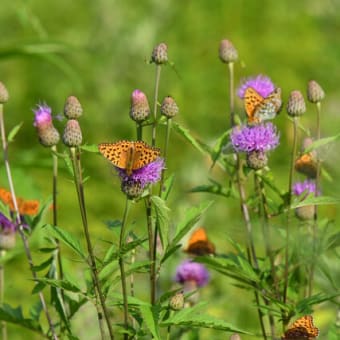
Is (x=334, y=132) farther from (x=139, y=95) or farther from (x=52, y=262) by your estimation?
(x=52, y=262)

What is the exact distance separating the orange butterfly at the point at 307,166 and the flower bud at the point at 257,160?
236mm

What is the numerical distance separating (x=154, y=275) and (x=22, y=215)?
18.9 inches

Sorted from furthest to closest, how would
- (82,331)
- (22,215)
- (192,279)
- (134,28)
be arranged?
(134,28)
(82,331)
(192,279)
(22,215)

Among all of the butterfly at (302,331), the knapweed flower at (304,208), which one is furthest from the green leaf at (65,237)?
the knapweed flower at (304,208)

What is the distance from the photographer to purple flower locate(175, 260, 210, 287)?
235 cm

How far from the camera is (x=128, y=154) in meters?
1.49

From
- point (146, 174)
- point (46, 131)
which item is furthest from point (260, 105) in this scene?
point (46, 131)

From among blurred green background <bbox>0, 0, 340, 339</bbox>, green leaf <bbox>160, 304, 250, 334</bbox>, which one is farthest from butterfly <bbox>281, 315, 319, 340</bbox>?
blurred green background <bbox>0, 0, 340, 339</bbox>

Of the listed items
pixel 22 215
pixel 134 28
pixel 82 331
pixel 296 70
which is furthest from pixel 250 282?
pixel 296 70

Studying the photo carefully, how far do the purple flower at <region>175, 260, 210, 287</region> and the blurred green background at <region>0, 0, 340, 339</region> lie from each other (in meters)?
1.26

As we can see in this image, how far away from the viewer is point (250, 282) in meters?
1.75

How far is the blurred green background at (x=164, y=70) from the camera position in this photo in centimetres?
427

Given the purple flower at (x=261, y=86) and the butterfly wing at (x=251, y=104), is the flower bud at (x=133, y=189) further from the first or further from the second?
the purple flower at (x=261, y=86)

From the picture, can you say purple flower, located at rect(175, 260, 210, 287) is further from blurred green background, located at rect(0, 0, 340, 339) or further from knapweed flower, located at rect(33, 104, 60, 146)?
blurred green background, located at rect(0, 0, 340, 339)
